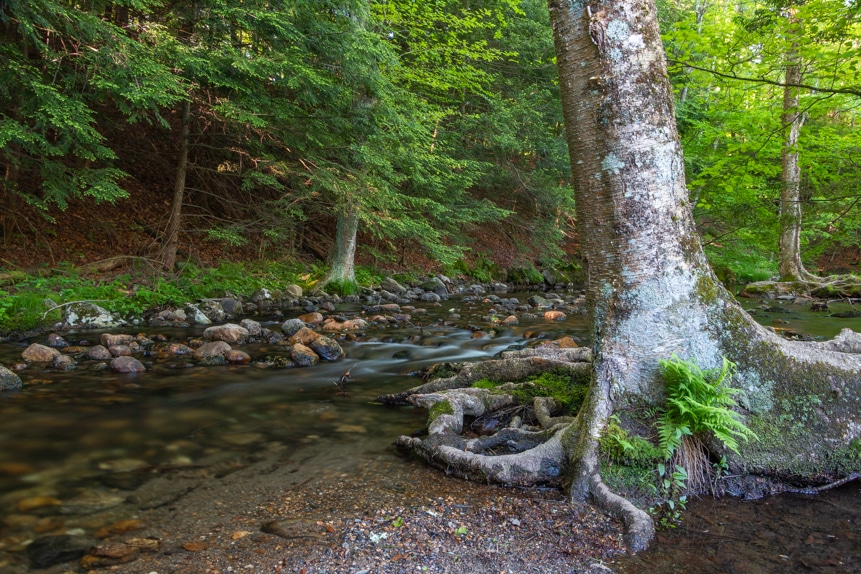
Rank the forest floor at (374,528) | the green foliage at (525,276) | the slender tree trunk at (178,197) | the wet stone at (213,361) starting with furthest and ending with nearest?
the green foliage at (525,276) → the slender tree trunk at (178,197) → the wet stone at (213,361) → the forest floor at (374,528)

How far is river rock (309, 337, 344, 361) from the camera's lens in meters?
7.70

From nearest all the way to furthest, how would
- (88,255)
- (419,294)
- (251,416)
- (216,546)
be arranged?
(216,546) → (251,416) → (88,255) → (419,294)

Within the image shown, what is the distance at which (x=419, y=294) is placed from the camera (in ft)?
53.4

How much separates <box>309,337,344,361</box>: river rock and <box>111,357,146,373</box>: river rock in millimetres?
2352

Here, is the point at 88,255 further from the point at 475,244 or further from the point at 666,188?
the point at 475,244

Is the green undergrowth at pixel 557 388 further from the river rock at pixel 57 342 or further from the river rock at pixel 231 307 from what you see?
the river rock at pixel 231 307

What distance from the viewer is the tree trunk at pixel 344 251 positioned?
14.3 meters

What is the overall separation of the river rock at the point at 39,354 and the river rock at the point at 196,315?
10.2 feet

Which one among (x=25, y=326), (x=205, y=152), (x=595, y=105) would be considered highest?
(x=205, y=152)

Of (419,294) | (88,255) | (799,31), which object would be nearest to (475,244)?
(419,294)

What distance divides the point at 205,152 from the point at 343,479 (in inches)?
509

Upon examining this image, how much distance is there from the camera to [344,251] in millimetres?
14508

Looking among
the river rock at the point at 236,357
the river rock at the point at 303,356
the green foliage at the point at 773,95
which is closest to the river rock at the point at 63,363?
the river rock at the point at 236,357

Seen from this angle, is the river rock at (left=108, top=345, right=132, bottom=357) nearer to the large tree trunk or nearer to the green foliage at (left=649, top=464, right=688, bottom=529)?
the large tree trunk
